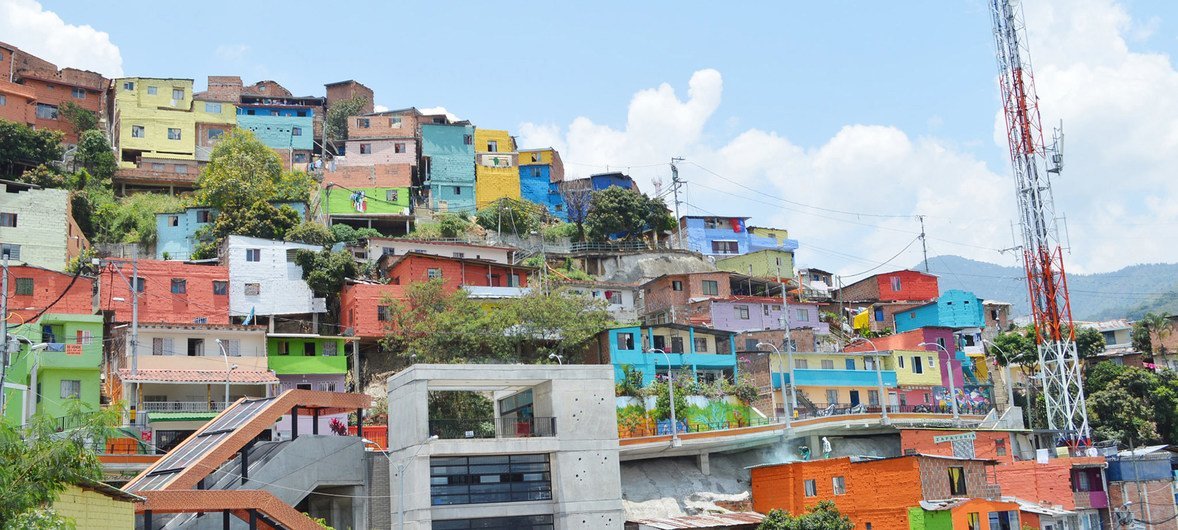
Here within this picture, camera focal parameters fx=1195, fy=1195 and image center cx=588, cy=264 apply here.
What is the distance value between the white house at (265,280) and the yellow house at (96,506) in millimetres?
48323

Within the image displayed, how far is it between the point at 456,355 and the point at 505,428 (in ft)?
51.4

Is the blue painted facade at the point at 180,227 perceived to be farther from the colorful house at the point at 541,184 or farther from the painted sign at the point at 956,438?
the painted sign at the point at 956,438

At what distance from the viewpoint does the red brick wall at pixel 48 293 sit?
6500 cm

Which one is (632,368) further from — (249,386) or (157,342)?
(157,342)

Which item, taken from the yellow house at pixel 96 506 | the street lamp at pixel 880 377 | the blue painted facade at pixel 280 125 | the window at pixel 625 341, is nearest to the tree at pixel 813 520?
the street lamp at pixel 880 377

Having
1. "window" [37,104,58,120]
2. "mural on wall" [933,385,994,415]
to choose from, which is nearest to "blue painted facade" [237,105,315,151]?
"window" [37,104,58,120]

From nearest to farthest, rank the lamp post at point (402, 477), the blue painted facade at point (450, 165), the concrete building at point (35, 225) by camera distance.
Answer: the lamp post at point (402, 477), the concrete building at point (35, 225), the blue painted facade at point (450, 165)

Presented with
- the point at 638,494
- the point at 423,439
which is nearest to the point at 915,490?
the point at 638,494

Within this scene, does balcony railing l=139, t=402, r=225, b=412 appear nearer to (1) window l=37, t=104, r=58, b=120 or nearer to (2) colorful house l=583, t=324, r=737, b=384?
(2) colorful house l=583, t=324, r=737, b=384

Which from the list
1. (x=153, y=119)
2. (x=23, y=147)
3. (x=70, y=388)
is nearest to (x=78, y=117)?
(x=153, y=119)

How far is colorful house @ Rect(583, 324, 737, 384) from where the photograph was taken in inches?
2781

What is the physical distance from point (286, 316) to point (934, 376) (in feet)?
145

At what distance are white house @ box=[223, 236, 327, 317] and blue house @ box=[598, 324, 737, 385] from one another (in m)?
19.2

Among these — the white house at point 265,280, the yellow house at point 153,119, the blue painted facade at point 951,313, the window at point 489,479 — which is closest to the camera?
the window at point 489,479
